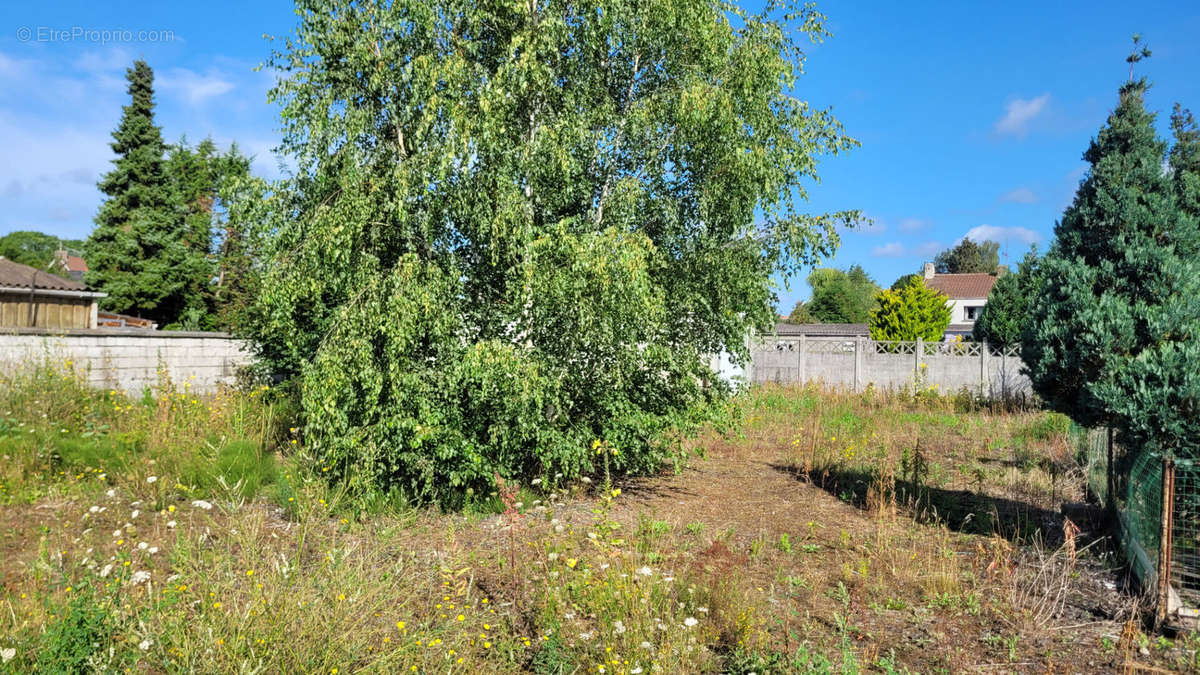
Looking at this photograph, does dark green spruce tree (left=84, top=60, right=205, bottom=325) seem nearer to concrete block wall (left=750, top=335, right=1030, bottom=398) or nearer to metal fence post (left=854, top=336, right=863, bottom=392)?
concrete block wall (left=750, top=335, right=1030, bottom=398)

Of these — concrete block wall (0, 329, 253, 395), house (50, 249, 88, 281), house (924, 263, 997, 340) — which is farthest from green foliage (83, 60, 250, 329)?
house (924, 263, 997, 340)

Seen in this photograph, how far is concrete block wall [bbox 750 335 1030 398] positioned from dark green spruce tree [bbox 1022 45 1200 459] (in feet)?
36.1

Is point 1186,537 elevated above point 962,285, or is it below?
below

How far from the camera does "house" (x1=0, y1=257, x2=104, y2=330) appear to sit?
1889 centimetres

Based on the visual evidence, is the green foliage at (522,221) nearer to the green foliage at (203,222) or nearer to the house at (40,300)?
the house at (40,300)

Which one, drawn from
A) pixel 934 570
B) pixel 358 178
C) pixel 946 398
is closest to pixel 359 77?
pixel 358 178

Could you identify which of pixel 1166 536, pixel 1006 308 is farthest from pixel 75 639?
pixel 1006 308

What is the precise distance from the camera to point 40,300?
2017 cm

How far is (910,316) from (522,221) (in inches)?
921

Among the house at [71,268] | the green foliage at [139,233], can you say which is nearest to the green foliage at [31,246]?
the house at [71,268]

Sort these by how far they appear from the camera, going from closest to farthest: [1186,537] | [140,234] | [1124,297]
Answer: [1186,537] → [1124,297] → [140,234]

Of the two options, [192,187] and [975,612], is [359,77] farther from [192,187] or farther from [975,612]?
[192,187]

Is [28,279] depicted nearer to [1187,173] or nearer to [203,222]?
[203,222]

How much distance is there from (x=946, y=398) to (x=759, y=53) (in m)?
12.3
